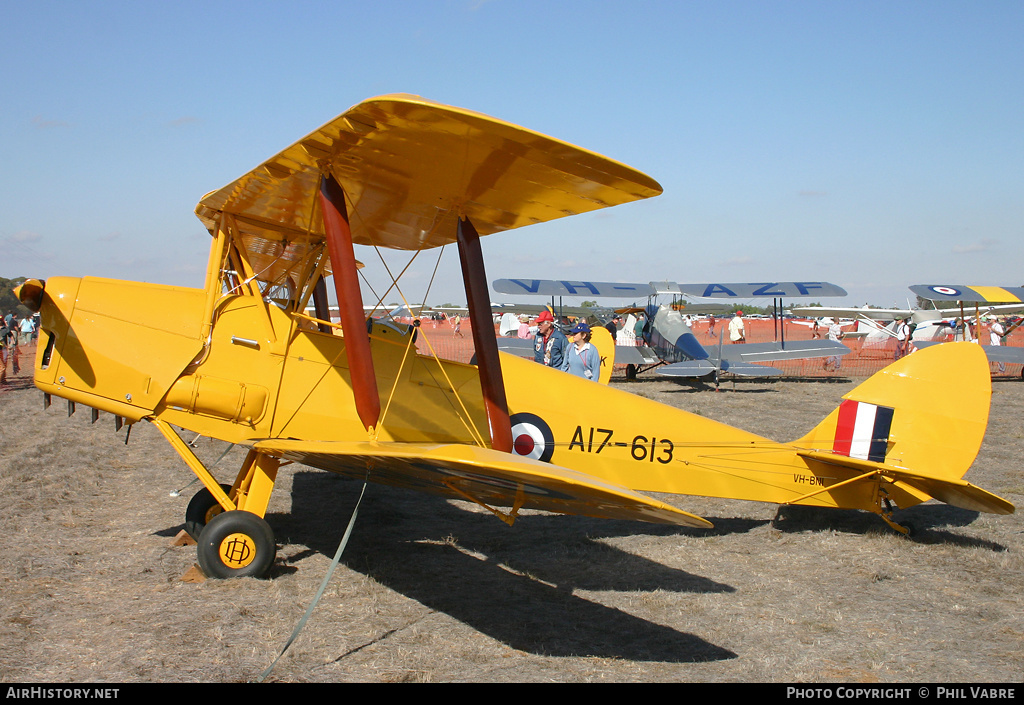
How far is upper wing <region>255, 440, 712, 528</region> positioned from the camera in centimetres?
278

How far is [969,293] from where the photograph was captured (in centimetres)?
1717

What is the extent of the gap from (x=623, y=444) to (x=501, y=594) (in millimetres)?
1474

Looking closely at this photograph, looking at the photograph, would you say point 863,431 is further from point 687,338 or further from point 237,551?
point 687,338

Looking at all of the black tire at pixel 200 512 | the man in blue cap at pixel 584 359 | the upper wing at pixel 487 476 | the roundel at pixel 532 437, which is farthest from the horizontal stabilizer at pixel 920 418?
the black tire at pixel 200 512

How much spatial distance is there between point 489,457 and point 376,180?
2.10 m

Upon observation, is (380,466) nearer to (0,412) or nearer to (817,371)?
(0,412)

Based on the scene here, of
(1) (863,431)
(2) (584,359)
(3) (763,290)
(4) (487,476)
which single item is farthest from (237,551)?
(3) (763,290)

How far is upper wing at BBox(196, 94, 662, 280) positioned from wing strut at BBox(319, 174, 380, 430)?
191mm

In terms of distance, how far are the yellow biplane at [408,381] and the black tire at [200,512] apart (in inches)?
0.8

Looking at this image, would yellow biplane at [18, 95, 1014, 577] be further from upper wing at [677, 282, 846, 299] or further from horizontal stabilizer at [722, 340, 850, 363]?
upper wing at [677, 282, 846, 299]

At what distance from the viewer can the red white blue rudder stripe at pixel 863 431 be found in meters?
5.39

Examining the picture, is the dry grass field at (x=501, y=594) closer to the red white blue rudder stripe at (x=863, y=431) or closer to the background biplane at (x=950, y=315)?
the red white blue rudder stripe at (x=863, y=431)

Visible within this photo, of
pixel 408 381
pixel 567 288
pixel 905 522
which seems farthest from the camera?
pixel 567 288
